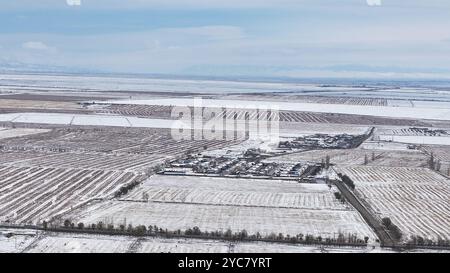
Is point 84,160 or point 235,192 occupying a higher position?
point 84,160

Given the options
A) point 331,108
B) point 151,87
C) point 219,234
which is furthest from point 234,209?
point 151,87

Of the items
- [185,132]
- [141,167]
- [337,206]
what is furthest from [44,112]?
[337,206]

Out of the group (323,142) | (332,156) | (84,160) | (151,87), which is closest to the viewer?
(84,160)

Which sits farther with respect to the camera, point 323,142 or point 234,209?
point 323,142

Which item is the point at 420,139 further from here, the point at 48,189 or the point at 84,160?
the point at 48,189

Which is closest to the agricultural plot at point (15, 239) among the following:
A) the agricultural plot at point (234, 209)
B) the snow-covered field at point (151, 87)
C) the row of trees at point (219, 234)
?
the row of trees at point (219, 234)

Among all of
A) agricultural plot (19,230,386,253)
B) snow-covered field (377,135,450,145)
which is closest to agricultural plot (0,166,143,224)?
agricultural plot (19,230,386,253)

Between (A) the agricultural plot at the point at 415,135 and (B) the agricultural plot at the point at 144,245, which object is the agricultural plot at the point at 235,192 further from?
(A) the agricultural plot at the point at 415,135
